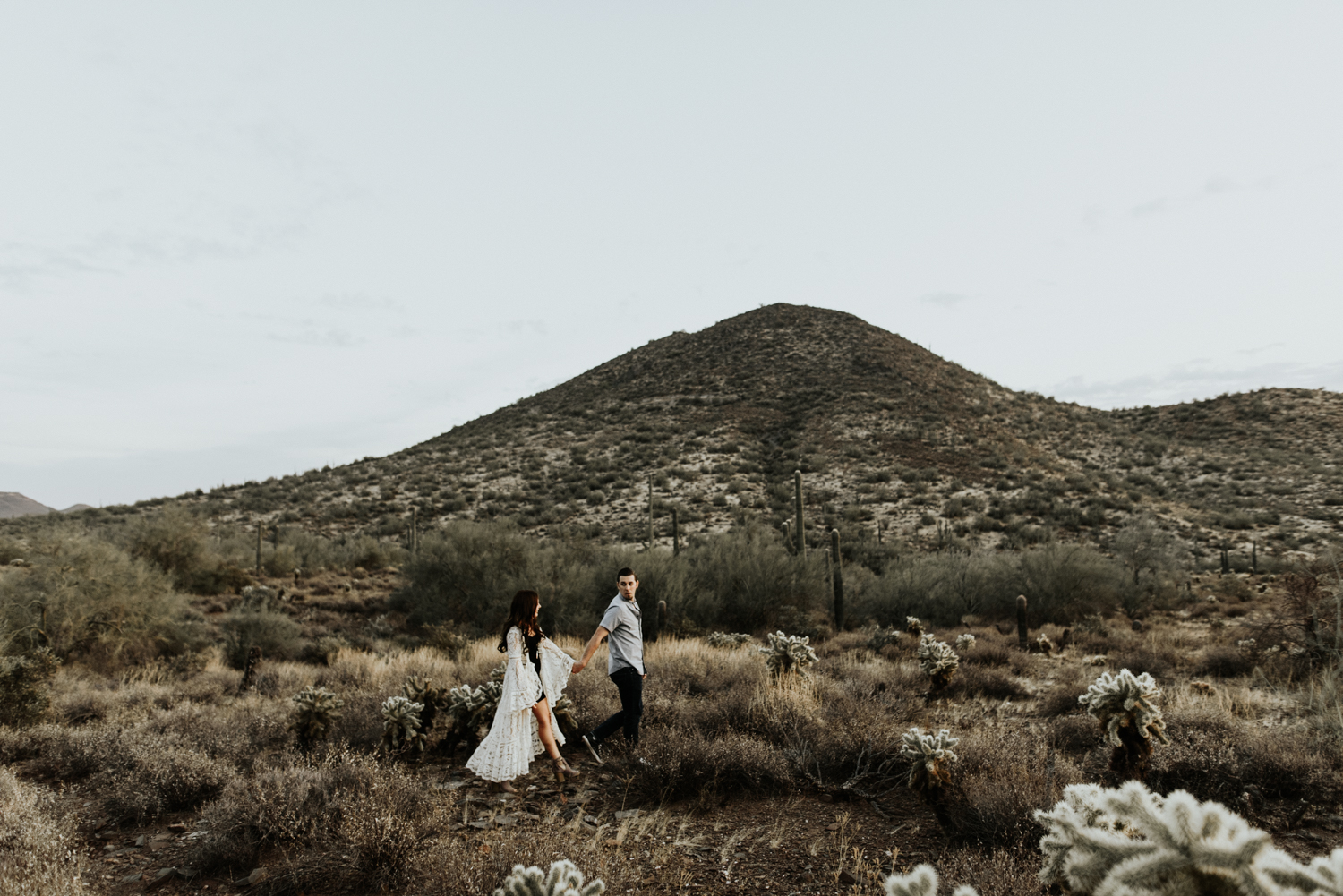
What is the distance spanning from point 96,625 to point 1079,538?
27383mm

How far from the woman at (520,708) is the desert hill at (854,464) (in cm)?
2011

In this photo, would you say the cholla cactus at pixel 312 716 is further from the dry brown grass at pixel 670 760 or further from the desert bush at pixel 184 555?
the desert bush at pixel 184 555

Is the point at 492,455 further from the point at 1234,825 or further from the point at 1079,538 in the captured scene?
the point at 1234,825

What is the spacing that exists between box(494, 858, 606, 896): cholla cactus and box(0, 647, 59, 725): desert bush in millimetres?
9107

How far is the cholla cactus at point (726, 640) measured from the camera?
12.8 m

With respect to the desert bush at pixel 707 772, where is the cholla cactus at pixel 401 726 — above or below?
above

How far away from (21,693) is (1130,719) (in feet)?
38.4

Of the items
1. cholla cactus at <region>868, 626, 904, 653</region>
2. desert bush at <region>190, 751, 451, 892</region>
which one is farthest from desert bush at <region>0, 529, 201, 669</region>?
cholla cactus at <region>868, 626, 904, 653</region>

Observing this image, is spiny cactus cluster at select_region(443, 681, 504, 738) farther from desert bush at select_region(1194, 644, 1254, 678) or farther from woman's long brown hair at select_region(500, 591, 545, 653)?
desert bush at select_region(1194, 644, 1254, 678)

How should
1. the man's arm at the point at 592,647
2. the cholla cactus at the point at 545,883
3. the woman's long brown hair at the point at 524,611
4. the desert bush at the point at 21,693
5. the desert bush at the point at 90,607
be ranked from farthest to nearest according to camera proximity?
1. the desert bush at the point at 90,607
2. the desert bush at the point at 21,693
3. the man's arm at the point at 592,647
4. the woman's long brown hair at the point at 524,611
5. the cholla cactus at the point at 545,883

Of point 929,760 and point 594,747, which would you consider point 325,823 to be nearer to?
point 594,747

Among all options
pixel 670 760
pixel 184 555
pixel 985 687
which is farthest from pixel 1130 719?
pixel 184 555

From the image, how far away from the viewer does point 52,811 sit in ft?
18.1

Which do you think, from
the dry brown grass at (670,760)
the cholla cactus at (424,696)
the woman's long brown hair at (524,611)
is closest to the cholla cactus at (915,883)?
the dry brown grass at (670,760)
